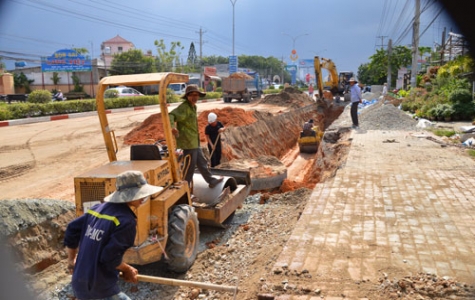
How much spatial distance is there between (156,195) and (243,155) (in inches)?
408

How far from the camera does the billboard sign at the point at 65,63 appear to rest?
1475 inches

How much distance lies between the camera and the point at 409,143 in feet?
36.8

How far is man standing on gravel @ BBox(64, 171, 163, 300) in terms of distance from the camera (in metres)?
2.75

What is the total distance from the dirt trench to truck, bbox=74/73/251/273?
1.42m

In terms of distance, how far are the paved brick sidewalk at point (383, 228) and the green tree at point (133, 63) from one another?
147 ft

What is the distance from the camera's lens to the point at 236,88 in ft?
107

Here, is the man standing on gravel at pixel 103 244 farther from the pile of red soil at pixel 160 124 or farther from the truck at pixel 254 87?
the truck at pixel 254 87

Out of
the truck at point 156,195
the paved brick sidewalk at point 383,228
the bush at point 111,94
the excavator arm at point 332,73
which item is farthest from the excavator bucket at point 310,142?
the bush at point 111,94

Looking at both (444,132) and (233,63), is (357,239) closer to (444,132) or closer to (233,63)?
(444,132)

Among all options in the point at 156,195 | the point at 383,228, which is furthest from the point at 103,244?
the point at 383,228

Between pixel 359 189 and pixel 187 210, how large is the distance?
3184mm

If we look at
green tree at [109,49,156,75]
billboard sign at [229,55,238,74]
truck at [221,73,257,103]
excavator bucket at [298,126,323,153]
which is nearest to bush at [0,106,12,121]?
excavator bucket at [298,126,323,153]

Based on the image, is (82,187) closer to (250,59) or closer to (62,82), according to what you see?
(62,82)

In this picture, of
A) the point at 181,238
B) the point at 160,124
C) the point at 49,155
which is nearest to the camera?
the point at 181,238
